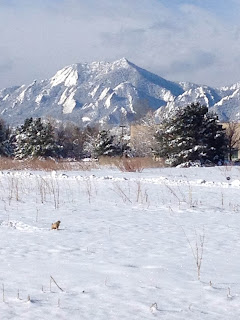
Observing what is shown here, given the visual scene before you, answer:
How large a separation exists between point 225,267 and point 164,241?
1553 millimetres

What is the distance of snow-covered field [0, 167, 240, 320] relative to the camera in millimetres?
3662

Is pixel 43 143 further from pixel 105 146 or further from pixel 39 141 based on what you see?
pixel 105 146

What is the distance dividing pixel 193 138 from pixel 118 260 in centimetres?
3085

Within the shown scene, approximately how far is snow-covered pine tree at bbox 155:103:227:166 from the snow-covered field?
2512 centimetres

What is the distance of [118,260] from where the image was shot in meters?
5.24

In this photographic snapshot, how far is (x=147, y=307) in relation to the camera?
366 cm

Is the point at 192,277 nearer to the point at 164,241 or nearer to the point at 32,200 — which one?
the point at 164,241

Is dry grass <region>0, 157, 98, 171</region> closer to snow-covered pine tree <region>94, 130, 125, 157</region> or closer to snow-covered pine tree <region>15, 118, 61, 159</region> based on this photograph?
snow-covered pine tree <region>15, 118, 61, 159</region>

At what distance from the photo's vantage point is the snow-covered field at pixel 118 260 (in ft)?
12.0

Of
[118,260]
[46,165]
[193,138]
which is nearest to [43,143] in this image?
[193,138]

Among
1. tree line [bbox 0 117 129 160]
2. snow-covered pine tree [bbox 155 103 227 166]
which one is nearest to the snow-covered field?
snow-covered pine tree [bbox 155 103 227 166]

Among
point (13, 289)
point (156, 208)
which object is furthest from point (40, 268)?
point (156, 208)

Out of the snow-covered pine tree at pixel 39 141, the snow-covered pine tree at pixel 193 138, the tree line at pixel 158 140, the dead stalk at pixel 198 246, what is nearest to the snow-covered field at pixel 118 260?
the dead stalk at pixel 198 246

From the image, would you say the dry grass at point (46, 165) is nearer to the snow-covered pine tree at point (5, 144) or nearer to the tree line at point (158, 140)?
the tree line at point (158, 140)
